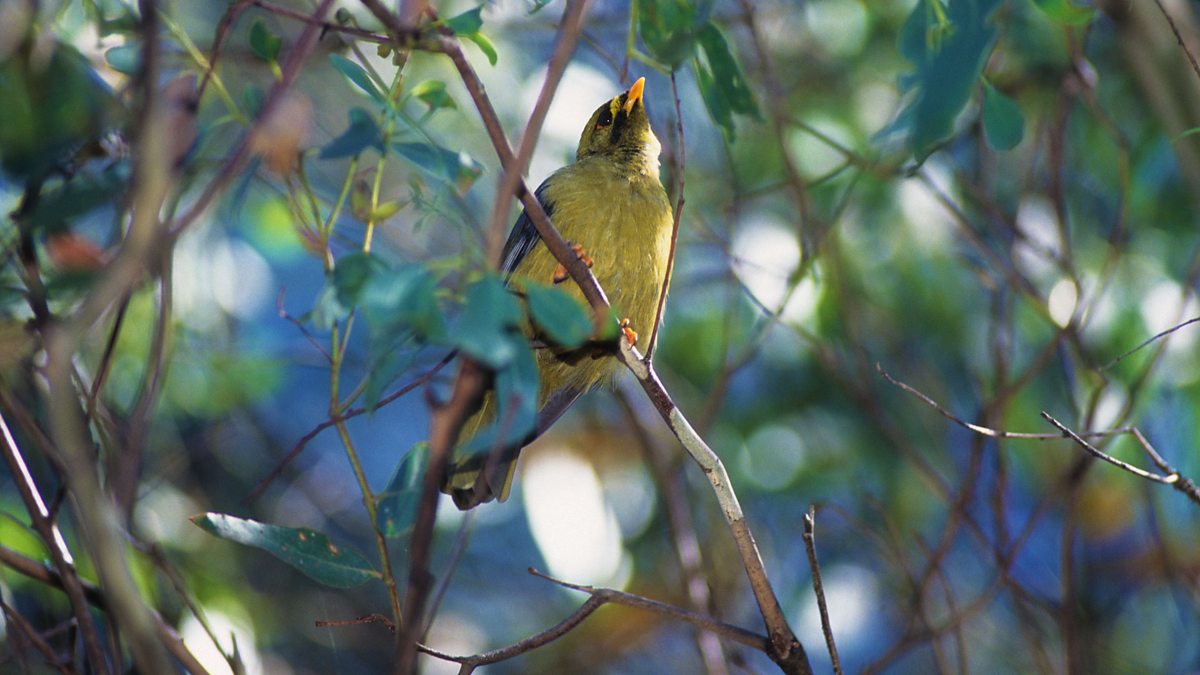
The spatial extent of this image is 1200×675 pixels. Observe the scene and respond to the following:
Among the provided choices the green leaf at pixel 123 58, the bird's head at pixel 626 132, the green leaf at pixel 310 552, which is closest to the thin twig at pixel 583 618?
the green leaf at pixel 310 552

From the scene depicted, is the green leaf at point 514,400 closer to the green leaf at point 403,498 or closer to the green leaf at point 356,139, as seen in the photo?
the green leaf at point 403,498

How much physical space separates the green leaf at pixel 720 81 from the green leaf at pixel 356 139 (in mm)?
1066

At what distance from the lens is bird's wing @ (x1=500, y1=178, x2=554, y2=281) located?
4.43 m

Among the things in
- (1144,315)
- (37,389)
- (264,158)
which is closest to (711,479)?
(264,158)

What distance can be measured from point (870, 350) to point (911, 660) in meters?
1.61

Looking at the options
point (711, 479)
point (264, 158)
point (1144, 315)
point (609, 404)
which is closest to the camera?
point (711, 479)

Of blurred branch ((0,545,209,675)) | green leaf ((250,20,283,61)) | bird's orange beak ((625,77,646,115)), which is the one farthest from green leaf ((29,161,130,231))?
bird's orange beak ((625,77,646,115))

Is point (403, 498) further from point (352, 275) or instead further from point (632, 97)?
point (632, 97)

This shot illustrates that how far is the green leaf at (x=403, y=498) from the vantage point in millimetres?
2367

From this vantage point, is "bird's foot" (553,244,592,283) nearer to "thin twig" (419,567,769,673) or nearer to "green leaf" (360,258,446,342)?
"thin twig" (419,567,769,673)

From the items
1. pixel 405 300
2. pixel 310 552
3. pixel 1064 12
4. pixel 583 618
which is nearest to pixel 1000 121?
pixel 1064 12

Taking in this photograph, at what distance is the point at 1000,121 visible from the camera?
9.46ft

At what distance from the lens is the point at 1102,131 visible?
5781mm

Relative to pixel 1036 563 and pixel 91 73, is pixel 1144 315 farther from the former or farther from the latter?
pixel 91 73
